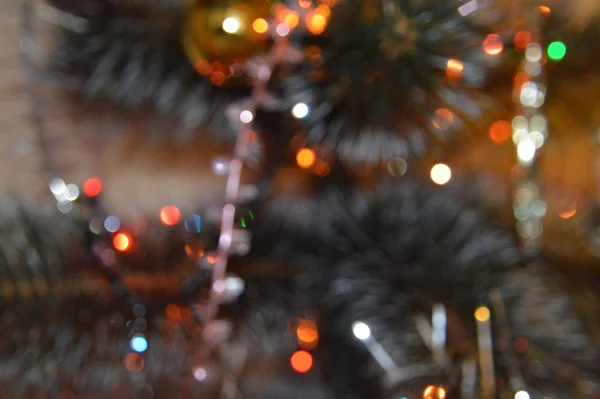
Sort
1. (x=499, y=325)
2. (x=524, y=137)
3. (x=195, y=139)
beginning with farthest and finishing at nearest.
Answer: (x=195, y=139) < (x=524, y=137) < (x=499, y=325)

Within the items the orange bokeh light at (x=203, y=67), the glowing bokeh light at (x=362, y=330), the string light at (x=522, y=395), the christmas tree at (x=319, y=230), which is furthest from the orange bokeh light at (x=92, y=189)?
the string light at (x=522, y=395)

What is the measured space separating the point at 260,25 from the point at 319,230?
179mm

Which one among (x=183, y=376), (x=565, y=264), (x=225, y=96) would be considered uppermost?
(x=225, y=96)

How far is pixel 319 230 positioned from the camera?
1.50 feet

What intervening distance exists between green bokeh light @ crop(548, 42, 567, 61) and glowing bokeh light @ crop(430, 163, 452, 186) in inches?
5.2

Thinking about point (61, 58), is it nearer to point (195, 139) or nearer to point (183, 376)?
point (195, 139)

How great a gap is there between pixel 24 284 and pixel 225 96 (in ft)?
0.76

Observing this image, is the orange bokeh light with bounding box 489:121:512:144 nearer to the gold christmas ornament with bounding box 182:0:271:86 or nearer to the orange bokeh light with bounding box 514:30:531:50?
the orange bokeh light with bounding box 514:30:531:50

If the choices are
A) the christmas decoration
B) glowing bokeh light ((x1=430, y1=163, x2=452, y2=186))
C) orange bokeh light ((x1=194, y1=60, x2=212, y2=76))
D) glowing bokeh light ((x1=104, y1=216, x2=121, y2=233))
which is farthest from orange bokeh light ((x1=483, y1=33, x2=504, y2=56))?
glowing bokeh light ((x1=104, y1=216, x2=121, y2=233))

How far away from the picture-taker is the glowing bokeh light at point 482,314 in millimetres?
365


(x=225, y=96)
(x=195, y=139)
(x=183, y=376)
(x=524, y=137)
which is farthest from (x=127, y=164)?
(x=524, y=137)

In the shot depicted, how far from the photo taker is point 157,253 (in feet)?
1.35

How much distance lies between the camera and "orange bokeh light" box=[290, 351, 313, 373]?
1.48 ft

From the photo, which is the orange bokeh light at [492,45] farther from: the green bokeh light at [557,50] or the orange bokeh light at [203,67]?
the orange bokeh light at [203,67]
